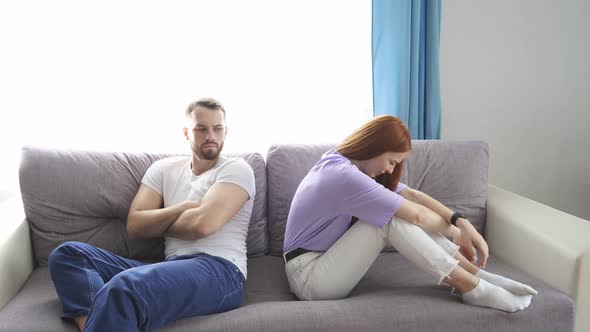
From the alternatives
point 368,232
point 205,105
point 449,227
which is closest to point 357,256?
point 368,232

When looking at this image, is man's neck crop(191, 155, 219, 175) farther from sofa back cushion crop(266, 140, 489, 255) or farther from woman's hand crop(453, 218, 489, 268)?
woman's hand crop(453, 218, 489, 268)

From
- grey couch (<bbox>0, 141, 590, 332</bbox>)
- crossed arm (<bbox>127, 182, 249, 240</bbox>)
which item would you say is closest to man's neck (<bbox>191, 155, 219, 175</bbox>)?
crossed arm (<bbox>127, 182, 249, 240</bbox>)

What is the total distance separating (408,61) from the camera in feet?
8.84

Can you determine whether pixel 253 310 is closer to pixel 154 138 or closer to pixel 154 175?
pixel 154 175

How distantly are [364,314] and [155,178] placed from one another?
1000mm

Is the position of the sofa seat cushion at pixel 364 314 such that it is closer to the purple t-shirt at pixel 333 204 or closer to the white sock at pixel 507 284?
the white sock at pixel 507 284

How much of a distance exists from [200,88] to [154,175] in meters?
0.71

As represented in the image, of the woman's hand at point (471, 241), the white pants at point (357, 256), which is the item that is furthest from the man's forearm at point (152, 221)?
the woman's hand at point (471, 241)

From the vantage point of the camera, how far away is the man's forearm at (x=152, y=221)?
196 cm

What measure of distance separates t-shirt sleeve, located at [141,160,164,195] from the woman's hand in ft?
3.77

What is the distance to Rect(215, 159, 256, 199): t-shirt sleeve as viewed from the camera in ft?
6.52

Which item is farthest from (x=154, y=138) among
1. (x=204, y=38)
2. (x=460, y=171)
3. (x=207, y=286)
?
(x=460, y=171)

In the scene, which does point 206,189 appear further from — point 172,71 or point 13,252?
point 172,71

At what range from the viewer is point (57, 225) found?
214cm
